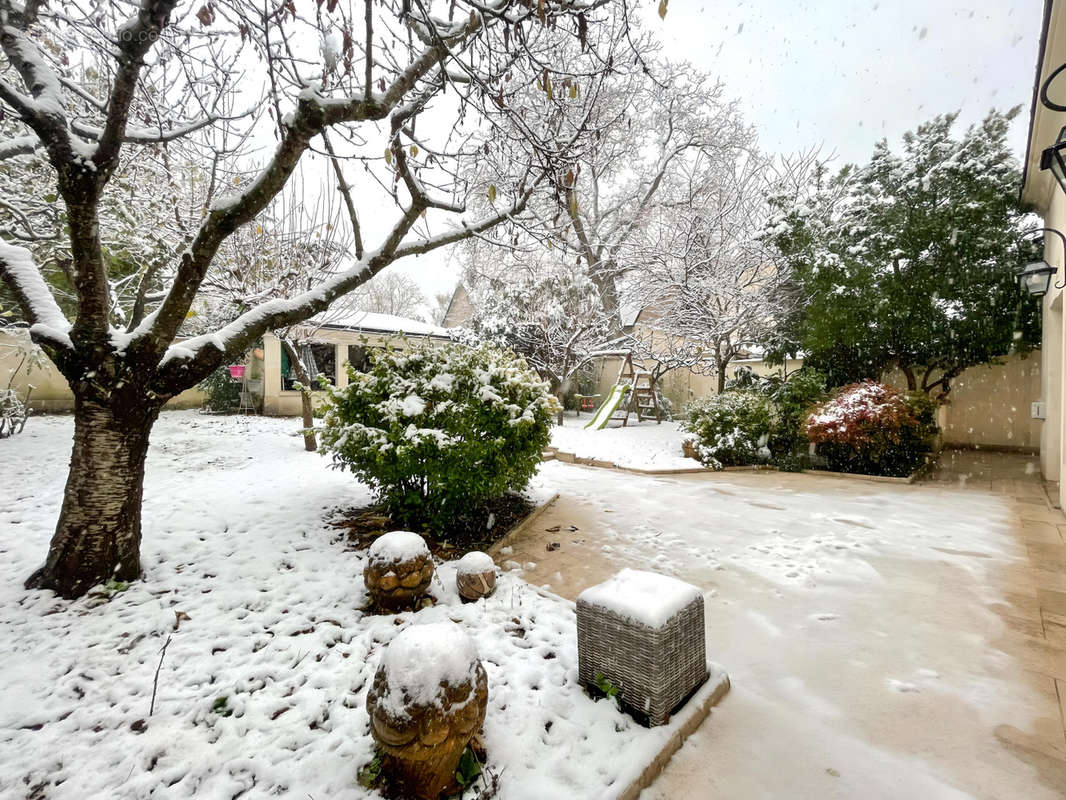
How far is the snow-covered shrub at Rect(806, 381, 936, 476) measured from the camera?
7223 mm

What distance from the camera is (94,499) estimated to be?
3.09 meters

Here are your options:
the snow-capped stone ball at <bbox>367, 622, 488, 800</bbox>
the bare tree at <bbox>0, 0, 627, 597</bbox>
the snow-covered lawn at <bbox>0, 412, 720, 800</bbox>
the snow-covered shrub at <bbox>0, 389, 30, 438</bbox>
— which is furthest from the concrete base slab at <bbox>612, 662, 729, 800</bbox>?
the snow-covered shrub at <bbox>0, 389, 30, 438</bbox>

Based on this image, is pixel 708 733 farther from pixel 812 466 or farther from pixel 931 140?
pixel 931 140

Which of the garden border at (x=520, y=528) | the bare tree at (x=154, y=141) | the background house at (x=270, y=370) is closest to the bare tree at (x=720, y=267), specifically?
the background house at (x=270, y=370)

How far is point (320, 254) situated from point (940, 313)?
35.2 feet

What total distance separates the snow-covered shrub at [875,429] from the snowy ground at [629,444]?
2146 mm

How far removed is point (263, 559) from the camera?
12.2ft

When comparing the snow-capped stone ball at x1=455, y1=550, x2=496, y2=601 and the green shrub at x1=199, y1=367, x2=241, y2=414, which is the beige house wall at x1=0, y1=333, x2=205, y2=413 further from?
the snow-capped stone ball at x1=455, y1=550, x2=496, y2=601

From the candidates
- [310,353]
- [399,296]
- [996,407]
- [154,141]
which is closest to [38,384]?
[310,353]

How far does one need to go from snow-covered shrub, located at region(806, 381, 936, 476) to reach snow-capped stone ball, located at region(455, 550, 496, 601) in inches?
250

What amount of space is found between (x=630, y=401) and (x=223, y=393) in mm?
10946

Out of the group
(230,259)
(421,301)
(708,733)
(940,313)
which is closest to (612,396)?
(940,313)

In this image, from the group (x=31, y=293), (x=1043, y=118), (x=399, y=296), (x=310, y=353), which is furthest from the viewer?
(x=399, y=296)

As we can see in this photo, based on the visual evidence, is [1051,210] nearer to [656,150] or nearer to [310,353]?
[656,150]
